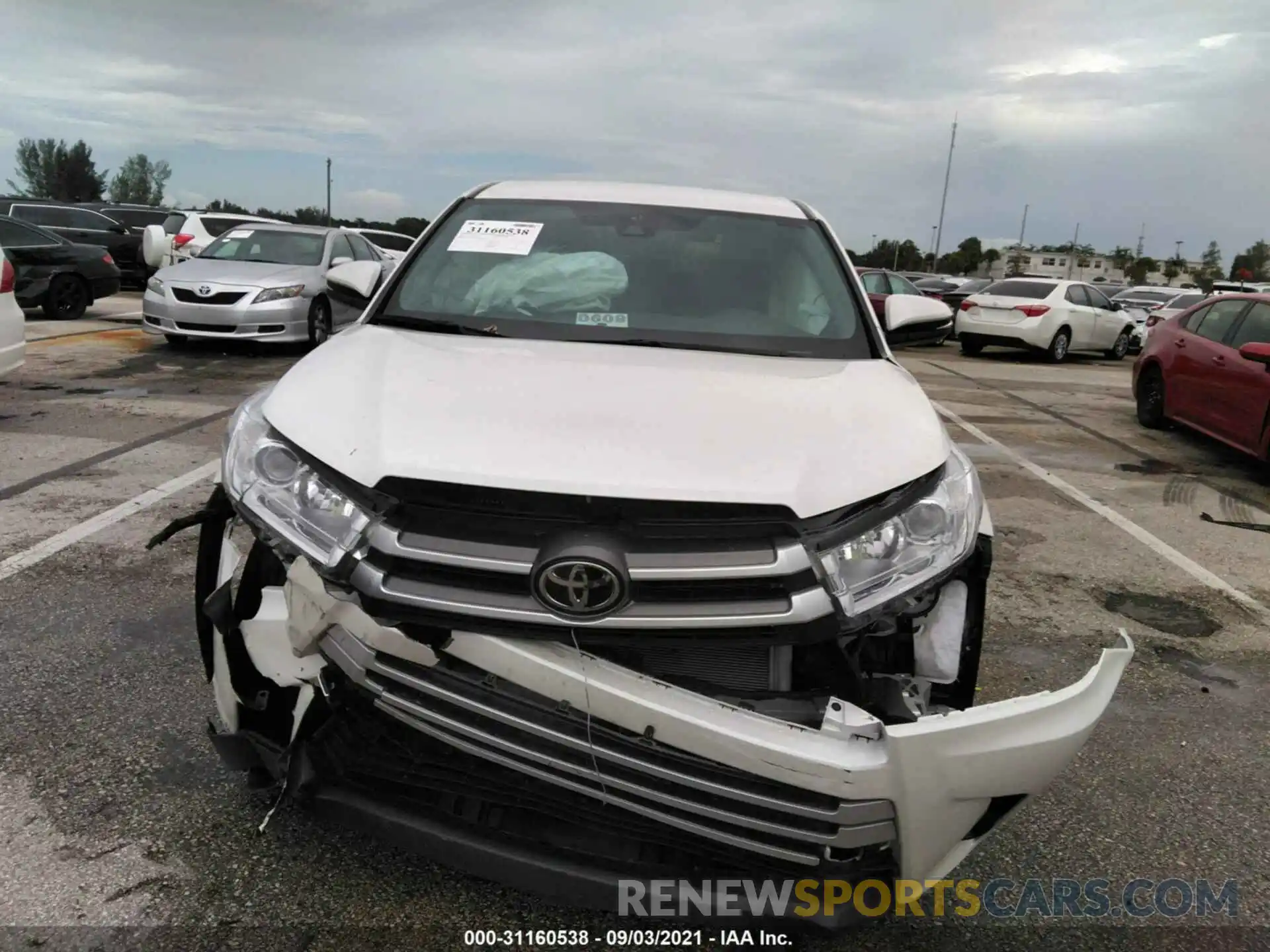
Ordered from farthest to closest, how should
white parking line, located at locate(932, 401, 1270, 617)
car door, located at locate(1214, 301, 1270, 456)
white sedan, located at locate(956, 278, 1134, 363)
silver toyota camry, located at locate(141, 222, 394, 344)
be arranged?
white sedan, located at locate(956, 278, 1134, 363), silver toyota camry, located at locate(141, 222, 394, 344), car door, located at locate(1214, 301, 1270, 456), white parking line, located at locate(932, 401, 1270, 617)

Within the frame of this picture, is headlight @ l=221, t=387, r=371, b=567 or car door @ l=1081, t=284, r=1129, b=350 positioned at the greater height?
headlight @ l=221, t=387, r=371, b=567

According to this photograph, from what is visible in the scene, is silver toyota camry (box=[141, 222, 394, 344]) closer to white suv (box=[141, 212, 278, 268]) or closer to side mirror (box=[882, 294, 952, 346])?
white suv (box=[141, 212, 278, 268])

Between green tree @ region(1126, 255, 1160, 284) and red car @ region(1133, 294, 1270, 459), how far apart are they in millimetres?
83656

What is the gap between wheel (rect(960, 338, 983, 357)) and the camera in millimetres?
17922

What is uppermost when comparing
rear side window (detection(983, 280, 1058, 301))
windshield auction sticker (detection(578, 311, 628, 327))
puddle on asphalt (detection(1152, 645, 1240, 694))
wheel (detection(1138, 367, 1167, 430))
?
windshield auction sticker (detection(578, 311, 628, 327))

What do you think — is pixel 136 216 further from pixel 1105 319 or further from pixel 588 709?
pixel 588 709

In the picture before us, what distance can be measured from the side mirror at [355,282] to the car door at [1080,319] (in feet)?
54.6

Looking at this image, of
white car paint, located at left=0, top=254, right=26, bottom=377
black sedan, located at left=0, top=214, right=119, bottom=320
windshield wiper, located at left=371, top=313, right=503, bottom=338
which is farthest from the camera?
black sedan, located at left=0, top=214, right=119, bottom=320

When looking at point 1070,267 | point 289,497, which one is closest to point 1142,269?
point 1070,267

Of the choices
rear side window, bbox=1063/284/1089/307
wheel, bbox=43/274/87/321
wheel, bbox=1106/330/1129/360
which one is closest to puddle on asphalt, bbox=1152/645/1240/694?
wheel, bbox=43/274/87/321

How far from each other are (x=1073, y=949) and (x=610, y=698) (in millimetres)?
1384

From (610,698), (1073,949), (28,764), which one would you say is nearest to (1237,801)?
(1073,949)

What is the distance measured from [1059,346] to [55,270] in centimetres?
1638

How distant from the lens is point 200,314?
11.0 metres
